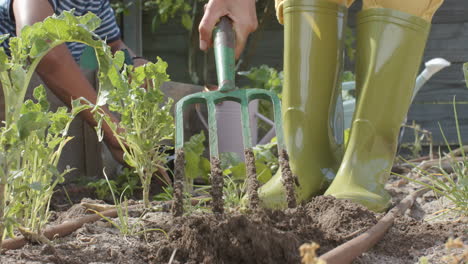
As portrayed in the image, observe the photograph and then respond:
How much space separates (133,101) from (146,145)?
143 mm

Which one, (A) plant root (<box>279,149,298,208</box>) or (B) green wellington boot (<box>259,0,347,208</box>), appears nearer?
(A) plant root (<box>279,149,298,208</box>)

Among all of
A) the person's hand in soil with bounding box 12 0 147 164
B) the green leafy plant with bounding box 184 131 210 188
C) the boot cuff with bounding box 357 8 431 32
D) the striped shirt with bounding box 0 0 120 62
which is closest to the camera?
the boot cuff with bounding box 357 8 431 32

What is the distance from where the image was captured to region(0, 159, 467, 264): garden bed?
42.5 inches

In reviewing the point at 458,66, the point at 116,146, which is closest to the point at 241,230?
the point at 116,146

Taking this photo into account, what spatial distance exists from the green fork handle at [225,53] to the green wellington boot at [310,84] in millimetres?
257

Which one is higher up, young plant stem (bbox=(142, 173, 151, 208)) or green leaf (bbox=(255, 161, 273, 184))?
young plant stem (bbox=(142, 173, 151, 208))

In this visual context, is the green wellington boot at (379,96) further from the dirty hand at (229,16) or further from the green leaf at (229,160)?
the green leaf at (229,160)

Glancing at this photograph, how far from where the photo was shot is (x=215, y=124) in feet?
4.79

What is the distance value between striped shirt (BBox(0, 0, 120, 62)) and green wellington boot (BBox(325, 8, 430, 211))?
0.89 m

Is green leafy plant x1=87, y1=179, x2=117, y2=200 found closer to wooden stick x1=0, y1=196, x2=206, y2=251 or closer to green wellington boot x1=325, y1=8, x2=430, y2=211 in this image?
wooden stick x1=0, y1=196, x2=206, y2=251

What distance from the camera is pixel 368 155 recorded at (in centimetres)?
171

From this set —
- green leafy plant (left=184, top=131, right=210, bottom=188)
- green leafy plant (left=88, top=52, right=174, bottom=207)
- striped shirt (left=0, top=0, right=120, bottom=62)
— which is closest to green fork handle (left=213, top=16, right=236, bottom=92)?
green leafy plant (left=88, top=52, right=174, bottom=207)

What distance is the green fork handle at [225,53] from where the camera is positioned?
1532mm

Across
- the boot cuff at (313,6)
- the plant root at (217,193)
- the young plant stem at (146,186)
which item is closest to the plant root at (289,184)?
the plant root at (217,193)
